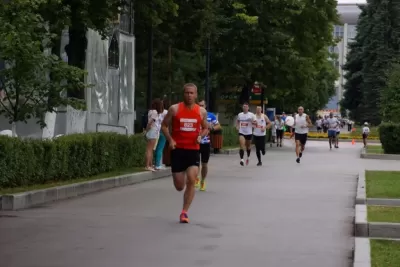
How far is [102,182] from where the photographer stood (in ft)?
56.0

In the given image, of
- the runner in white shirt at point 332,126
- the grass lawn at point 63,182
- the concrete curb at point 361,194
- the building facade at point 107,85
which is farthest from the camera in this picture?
the runner in white shirt at point 332,126

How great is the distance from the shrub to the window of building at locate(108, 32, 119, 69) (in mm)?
11307

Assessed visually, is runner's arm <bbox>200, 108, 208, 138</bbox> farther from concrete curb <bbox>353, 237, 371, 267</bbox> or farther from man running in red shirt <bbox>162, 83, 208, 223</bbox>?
concrete curb <bbox>353, 237, 371, 267</bbox>

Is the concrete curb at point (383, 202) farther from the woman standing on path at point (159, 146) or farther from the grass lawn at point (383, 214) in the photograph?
the woman standing on path at point (159, 146)

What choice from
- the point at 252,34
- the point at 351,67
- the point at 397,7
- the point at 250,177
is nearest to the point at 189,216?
the point at 250,177

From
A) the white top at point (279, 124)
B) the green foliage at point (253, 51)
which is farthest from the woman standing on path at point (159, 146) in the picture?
the white top at point (279, 124)

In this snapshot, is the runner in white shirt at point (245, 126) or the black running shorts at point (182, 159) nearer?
the black running shorts at point (182, 159)

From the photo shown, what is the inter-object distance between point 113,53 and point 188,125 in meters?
23.2

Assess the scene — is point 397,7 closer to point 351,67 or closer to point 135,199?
point 351,67

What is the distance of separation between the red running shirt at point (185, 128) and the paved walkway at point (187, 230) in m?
1.05

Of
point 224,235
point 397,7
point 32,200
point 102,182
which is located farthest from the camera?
point 397,7

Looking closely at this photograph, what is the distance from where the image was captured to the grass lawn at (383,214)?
11473 millimetres

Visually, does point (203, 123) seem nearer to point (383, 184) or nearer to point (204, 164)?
point (204, 164)

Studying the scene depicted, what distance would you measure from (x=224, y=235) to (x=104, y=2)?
1254 cm
